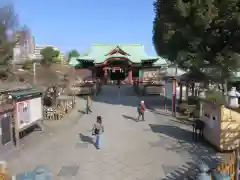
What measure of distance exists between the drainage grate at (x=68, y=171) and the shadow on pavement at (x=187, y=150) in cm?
286

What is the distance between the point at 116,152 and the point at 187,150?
285cm

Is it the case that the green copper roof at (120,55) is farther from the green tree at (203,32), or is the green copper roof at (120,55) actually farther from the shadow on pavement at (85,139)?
the shadow on pavement at (85,139)

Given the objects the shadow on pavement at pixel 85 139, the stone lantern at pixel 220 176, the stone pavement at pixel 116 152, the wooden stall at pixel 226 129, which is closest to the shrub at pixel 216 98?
the stone pavement at pixel 116 152

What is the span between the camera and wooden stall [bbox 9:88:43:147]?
10094 millimetres

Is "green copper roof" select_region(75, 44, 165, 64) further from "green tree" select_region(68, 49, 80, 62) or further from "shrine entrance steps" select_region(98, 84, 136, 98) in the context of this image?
"green tree" select_region(68, 49, 80, 62)

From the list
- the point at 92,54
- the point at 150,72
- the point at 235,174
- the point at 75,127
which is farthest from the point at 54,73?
the point at 92,54

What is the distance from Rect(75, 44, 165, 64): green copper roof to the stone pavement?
23272 mm

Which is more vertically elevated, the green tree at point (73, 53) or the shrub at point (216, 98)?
the green tree at point (73, 53)

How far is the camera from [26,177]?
4.83m

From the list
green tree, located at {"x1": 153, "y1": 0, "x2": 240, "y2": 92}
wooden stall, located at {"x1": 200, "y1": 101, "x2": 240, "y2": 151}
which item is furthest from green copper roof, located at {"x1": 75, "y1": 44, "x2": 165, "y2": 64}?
wooden stall, located at {"x1": 200, "y1": 101, "x2": 240, "y2": 151}

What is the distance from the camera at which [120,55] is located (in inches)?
1403

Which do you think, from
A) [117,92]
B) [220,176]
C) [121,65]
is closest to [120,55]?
[121,65]

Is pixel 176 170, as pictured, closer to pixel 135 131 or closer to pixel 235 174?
pixel 235 174

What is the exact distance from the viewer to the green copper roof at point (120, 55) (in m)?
37.0
